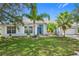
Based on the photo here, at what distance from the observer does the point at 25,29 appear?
2746 mm

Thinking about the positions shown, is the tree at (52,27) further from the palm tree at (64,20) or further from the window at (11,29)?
the window at (11,29)

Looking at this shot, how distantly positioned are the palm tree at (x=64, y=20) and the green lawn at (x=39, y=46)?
0.15 m

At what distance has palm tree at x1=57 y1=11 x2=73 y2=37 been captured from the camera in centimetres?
272

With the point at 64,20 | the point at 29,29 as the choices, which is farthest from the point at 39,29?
the point at 64,20

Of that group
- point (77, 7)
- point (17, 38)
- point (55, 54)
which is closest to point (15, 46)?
point (17, 38)

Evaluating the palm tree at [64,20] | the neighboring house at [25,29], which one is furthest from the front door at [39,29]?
the palm tree at [64,20]

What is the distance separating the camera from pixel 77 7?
2697mm

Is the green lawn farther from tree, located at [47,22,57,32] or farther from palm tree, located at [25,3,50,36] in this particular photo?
palm tree, located at [25,3,50,36]

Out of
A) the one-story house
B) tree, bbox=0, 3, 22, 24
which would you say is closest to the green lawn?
the one-story house

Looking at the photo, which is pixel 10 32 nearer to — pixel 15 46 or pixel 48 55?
pixel 15 46

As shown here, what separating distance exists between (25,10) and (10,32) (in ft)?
0.99

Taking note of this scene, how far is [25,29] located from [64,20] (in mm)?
453

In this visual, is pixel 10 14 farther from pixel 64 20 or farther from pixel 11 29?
pixel 64 20

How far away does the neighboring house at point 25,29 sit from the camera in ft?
8.96
